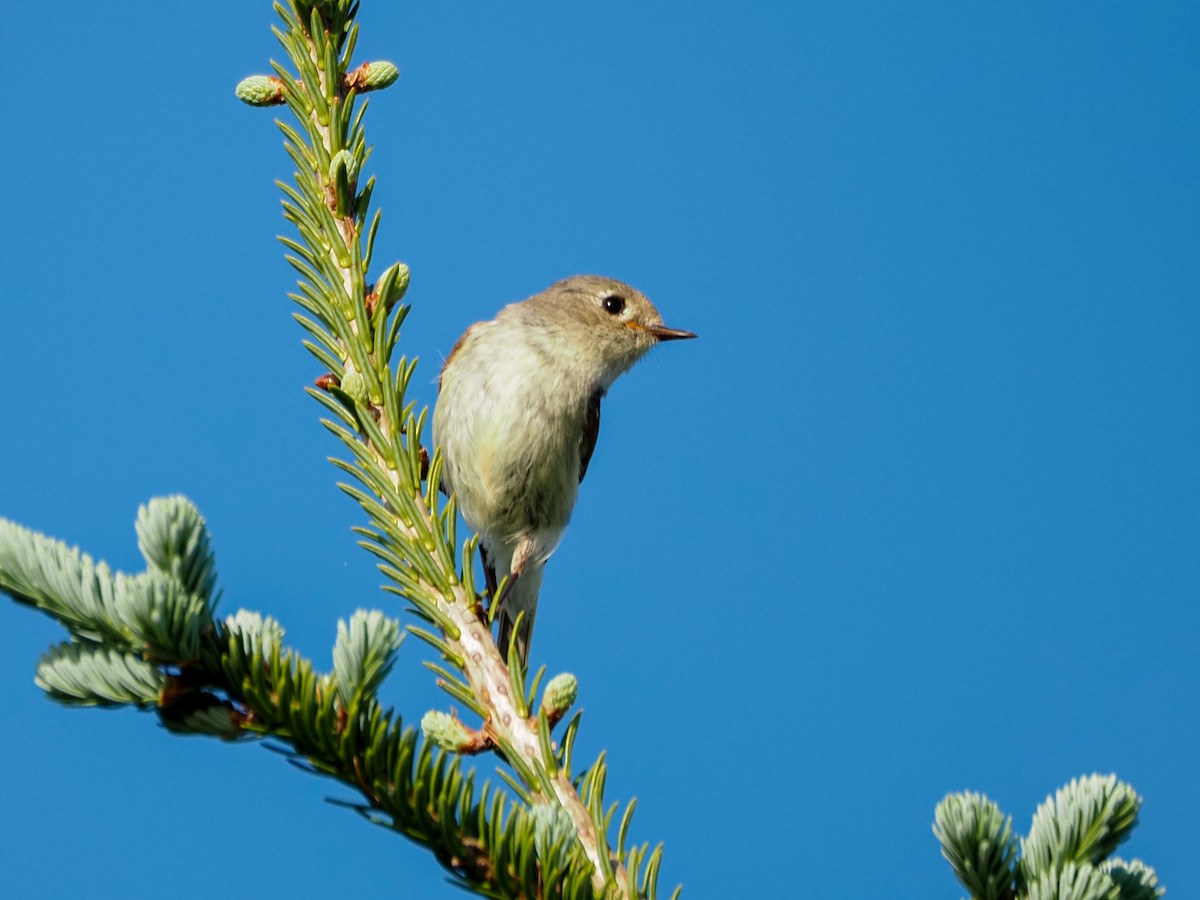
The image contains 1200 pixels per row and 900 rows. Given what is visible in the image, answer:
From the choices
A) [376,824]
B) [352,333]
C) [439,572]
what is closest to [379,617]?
[376,824]

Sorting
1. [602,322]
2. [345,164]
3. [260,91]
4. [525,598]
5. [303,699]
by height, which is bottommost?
[303,699]

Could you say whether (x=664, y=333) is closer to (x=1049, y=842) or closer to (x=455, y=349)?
(x=455, y=349)

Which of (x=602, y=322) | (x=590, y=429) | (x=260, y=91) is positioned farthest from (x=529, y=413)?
(x=260, y=91)

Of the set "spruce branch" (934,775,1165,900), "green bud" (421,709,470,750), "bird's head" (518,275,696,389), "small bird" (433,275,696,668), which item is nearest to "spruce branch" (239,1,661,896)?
"green bud" (421,709,470,750)

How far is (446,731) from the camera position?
232 cm

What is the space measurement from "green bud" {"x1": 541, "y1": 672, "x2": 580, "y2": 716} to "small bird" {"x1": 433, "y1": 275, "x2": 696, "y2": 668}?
254 centimetres

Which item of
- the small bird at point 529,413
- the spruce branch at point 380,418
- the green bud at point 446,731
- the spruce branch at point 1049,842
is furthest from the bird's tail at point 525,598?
the spruce branch at point 1049,842

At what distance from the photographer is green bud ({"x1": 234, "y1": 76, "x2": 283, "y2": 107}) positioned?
2.96m

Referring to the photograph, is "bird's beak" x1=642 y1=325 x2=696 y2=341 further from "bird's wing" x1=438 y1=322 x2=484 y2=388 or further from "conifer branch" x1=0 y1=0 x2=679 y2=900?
"conifer branch" x1=0 y1=0 x2=679 y2=900

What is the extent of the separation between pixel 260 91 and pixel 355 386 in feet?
2.77

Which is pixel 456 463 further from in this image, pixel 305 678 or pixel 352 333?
pixel 305 678

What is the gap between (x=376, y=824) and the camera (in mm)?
1777

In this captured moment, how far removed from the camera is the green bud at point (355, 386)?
279cm

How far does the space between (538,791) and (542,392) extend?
10.3 ft
